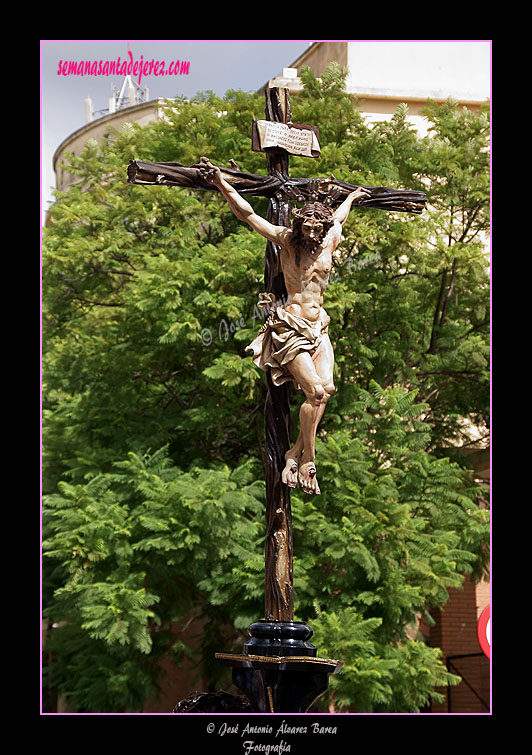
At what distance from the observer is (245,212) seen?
291 inches

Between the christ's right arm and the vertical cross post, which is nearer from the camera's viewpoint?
the vertical cross post

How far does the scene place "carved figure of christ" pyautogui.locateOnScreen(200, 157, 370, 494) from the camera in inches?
276

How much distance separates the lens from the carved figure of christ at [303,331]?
701cm

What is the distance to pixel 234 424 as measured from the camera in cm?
1539

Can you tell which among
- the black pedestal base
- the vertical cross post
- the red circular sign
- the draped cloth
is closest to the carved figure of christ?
the draped cloth

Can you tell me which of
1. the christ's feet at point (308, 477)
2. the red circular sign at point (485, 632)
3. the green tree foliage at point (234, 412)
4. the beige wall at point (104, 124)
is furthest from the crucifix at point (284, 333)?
the beige wall at point (104, 124)

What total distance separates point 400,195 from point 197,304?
21.1 feet

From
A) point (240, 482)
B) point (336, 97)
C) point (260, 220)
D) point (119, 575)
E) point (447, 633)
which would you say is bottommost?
point (447, 633)

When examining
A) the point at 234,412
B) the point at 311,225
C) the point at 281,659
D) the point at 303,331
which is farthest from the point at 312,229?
the point at 234,412

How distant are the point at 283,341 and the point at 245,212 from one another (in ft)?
3.19

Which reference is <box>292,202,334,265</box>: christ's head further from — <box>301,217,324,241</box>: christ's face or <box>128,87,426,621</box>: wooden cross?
<box>128,87,426,621</box>: wooden cross

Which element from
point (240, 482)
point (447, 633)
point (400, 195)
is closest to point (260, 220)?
point (400, 195)

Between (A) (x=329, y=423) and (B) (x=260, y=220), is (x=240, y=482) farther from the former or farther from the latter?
(B) (x=260, y=220)

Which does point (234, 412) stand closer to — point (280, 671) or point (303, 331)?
point (303, 331)
